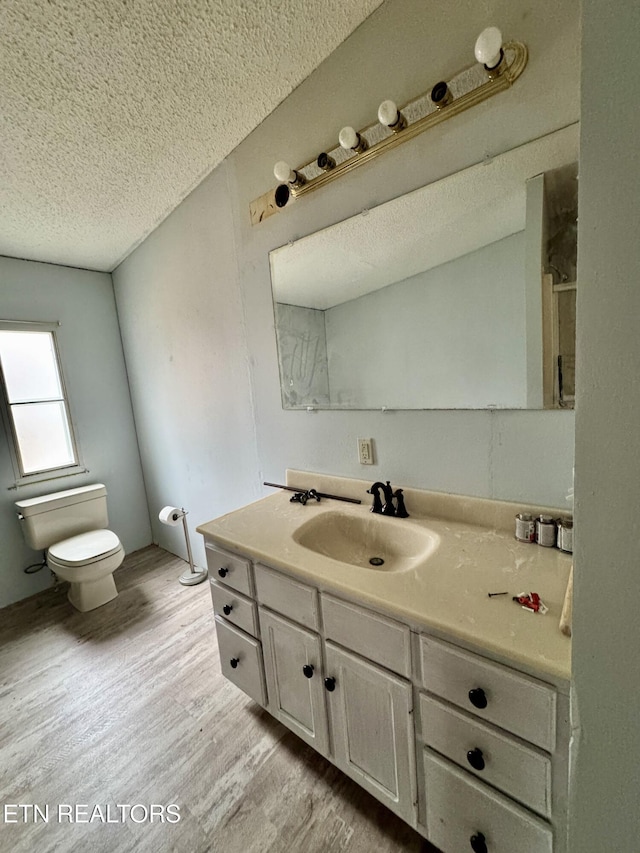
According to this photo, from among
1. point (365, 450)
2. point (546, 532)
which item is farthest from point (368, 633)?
point (365, 450)

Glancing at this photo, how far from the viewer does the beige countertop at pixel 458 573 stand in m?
0.70

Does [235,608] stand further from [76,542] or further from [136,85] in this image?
[136,85]

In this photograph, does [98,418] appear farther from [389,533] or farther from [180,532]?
[389,533]

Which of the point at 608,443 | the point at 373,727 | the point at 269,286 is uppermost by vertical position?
the point at 269,286

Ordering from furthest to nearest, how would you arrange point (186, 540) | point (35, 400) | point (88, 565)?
point (186, 540)
point (35, 400)
point (88, 565)

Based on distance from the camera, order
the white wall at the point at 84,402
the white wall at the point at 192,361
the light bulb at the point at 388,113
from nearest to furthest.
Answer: the light bulb at the point at 388,113
the white wall at the point at 192,361
the white wall at the point at 84,402

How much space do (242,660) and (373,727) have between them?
0.61 m

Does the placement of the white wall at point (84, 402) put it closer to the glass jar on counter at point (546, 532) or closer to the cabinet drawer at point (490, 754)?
the cabinet drawer at point (490, 754)

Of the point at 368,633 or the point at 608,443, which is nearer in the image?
the point at 608,443

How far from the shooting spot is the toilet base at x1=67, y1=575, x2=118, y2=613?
224 cm

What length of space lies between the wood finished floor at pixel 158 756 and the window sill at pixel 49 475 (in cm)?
93

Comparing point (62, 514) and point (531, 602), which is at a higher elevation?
point (531, 602)

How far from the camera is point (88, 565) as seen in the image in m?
2.12

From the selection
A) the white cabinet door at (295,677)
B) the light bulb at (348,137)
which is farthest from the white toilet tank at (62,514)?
the light bulb at (348,137)
